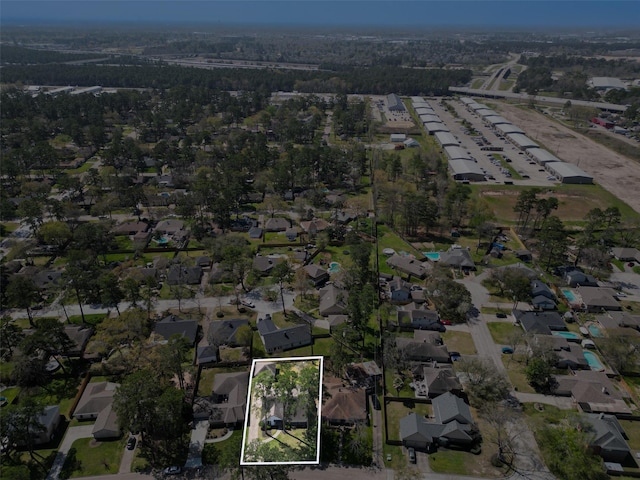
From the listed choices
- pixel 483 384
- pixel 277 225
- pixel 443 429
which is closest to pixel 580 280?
pixel 483 384

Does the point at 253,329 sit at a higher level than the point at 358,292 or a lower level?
lower

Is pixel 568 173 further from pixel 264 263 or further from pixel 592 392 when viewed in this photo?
pixel 264 263

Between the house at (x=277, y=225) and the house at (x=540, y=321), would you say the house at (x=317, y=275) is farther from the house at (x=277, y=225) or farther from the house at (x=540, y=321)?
the house at (x=540, y=321)

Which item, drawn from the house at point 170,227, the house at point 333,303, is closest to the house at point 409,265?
the house at point 333,303

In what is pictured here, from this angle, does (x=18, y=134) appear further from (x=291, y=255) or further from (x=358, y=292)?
(x=358, y=292)

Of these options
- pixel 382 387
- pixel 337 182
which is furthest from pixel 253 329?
pixel 337 182

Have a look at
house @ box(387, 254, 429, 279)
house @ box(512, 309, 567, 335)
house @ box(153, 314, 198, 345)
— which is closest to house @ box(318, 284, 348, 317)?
house @ box(387, 254, 429, 279)

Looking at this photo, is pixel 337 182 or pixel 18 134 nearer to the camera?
pixel 337 182
